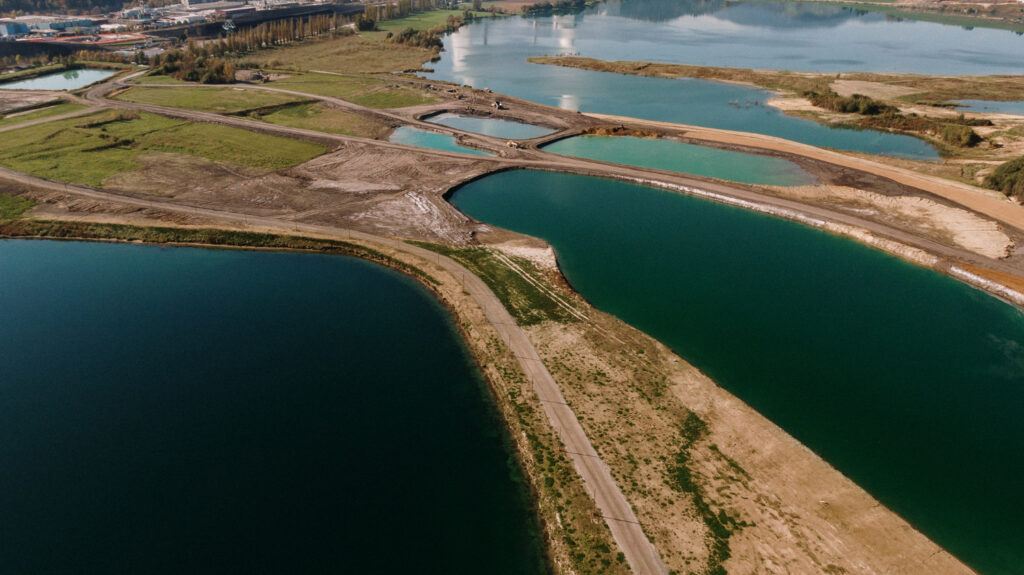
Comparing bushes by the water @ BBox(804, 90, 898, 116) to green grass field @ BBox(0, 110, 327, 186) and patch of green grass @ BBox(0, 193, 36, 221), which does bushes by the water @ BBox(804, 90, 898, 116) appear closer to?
green grass field @ BBox(0, 110, 327, 186)

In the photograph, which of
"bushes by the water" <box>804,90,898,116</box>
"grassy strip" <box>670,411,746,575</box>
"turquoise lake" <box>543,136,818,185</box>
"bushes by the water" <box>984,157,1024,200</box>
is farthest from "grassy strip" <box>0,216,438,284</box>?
"bushes by the water" <box>804,90,898,116</box>

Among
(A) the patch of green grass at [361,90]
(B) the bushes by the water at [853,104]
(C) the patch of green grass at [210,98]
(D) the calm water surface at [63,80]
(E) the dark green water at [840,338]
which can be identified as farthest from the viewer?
(D) the calm water surface at [63,80]

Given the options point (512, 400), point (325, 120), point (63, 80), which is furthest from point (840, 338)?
point (63, 80)

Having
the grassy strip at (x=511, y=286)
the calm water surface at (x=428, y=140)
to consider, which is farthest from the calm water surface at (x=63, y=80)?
the grassy strip at (x=511, y=286)

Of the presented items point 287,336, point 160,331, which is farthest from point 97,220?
point 287,336

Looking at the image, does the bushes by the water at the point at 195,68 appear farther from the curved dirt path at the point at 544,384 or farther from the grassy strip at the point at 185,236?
the grassy strip at the point at 185,236

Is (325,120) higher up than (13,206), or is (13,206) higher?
(325,120)

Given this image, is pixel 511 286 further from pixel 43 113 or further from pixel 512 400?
pixel 43 113
